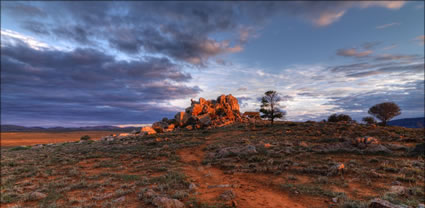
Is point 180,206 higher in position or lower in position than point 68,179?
higher

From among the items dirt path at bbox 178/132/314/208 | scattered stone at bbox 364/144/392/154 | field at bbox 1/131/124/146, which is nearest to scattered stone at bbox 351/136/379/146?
scattered stone at bbox 364/144/392/154

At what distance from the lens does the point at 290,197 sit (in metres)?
9.02

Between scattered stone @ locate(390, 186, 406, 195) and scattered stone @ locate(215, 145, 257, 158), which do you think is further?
scattered stone @ locate(215, 145, 257, 158)

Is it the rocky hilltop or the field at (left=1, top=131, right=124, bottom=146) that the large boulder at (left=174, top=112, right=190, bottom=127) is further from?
the field at (left=1, top=131, right=124, bottom=146)

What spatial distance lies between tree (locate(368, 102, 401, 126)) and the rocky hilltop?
38.8 meters

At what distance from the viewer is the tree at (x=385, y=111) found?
45781mm

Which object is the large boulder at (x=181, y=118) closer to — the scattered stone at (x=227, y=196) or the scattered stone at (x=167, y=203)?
the scattered stone at (x=227, y=196)

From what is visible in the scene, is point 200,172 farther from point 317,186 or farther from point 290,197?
point 317,186

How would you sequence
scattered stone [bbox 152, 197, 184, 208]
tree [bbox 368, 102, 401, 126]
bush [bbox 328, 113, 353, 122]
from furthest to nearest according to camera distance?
1. bush [bbox 328, 113, 353, 122]
2. tree [bbox 368, 102, 401, 126]
3. scattered stone [bbox 152, 197, 184, 208]

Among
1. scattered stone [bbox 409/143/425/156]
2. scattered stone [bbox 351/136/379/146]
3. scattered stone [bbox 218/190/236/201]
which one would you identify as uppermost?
scattered stone [bbox 351/136/379/146]

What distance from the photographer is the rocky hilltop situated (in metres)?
56.4

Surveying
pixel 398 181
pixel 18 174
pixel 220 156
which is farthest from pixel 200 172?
pixel 18 174

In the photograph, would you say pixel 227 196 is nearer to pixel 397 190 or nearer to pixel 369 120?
pixel 397 190

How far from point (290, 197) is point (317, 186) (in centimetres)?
223
